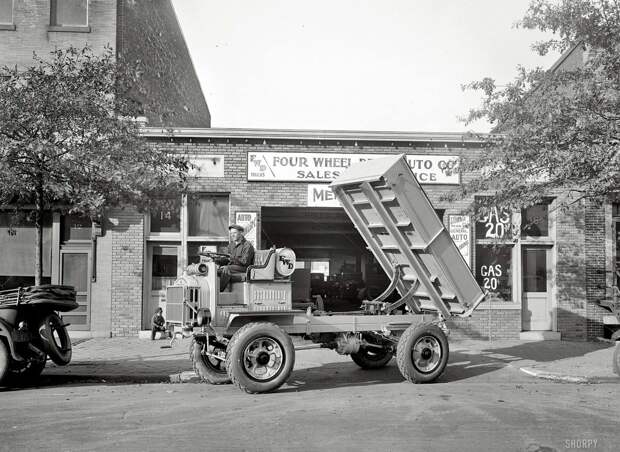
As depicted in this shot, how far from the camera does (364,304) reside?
996 centimetres

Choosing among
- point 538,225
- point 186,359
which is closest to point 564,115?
point 538,225

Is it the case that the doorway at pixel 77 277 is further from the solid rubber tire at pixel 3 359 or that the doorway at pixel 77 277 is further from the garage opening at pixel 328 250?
the solid rubber tire at pixel 3 359

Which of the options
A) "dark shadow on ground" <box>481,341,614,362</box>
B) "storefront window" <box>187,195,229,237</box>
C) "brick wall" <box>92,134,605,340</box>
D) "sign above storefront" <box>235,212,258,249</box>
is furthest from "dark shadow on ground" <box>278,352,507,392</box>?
"storefront window" <box>187,195,229,237</box>

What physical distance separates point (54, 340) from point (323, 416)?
4.31 meters

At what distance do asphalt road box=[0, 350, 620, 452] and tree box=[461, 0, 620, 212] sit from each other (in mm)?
3527

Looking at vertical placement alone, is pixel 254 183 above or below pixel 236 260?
above

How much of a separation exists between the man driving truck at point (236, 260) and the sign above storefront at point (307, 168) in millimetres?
5982

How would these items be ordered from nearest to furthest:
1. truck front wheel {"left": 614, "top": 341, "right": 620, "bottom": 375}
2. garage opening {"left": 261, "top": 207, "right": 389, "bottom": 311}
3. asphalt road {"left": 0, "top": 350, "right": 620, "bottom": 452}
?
asphalt road {"left": 0, "top": 350, "right": 620, "bottom": 452}, truck front wheel {"left": 614, "top": 341, "right": 620, "bottom": 375}, garage opening {"left": 261, "top": 207, "right": 389, "bottom": 311}

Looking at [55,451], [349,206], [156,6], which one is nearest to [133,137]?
[349,206]

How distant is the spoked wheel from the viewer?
914 cm

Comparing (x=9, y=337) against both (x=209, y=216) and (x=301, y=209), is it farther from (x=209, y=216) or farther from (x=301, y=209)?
(x=301, y=209)

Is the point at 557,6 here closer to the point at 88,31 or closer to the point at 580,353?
the point at 580,353

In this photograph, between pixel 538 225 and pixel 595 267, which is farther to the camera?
pixel 538 225

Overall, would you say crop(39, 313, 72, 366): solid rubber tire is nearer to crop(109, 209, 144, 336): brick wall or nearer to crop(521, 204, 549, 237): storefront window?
crop(109, 209, 144, 336): brick wall
